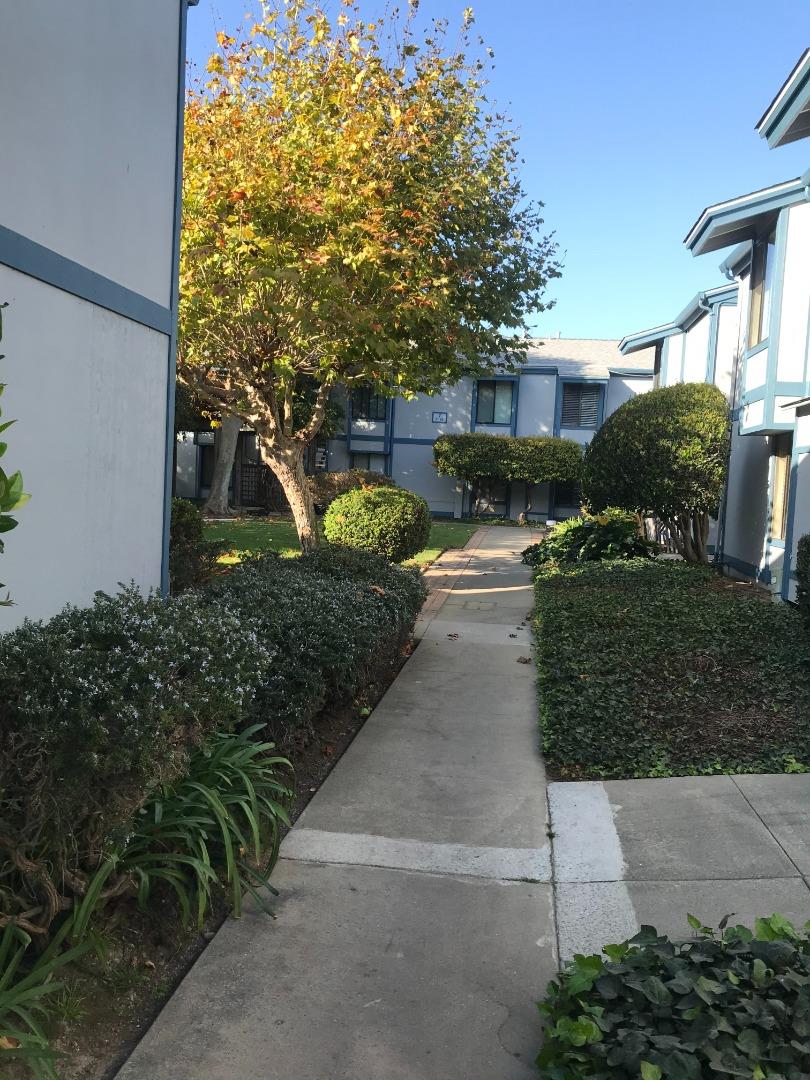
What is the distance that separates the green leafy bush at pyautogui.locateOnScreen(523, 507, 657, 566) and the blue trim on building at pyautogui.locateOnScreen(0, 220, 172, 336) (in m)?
10.1

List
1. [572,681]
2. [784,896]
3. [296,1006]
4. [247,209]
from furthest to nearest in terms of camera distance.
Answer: [247,209], [572,681], [784,896], [296,1006]

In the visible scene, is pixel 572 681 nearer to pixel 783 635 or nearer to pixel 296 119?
pixel 783 635

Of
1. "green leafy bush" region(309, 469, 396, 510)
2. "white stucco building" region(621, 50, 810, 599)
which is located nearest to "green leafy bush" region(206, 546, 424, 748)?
"white stucco building" region(621, 50, 810, 599)

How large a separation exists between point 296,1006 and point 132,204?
552cm

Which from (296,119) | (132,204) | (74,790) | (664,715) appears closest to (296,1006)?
(74,790)

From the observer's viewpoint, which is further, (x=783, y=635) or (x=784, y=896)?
(x=783, y=635)

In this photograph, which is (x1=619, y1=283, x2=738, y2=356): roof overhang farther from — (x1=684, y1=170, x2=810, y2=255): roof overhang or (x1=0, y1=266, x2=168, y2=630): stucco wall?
(x1=0, y1=266, x2=168, y2=630): stucco wall

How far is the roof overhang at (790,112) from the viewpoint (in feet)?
32.9

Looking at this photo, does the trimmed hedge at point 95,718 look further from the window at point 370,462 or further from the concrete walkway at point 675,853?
the window at point 370,462

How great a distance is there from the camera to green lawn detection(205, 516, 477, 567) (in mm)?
17977

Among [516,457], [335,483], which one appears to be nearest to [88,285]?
[335,483]

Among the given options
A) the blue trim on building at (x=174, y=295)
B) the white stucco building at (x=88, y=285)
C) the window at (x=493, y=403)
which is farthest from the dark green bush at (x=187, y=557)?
the window at (x=493, y=403)

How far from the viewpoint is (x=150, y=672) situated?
3307 millimetres

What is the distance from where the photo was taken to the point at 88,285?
5883mm
